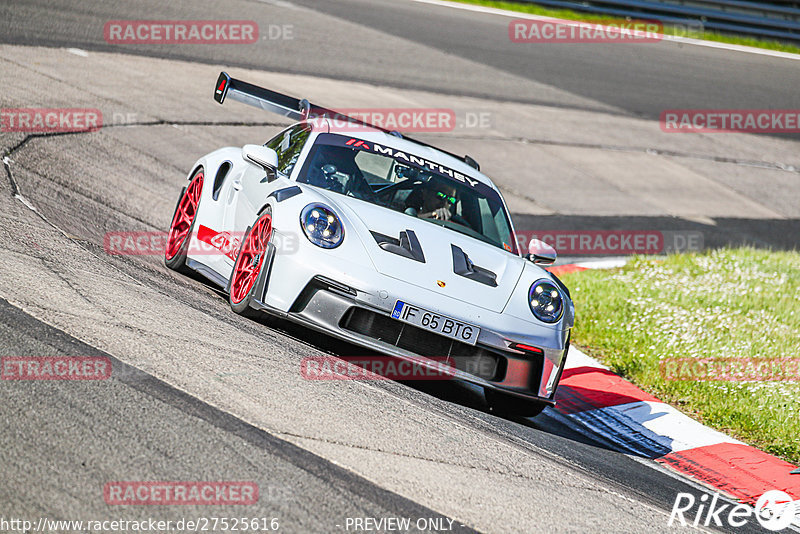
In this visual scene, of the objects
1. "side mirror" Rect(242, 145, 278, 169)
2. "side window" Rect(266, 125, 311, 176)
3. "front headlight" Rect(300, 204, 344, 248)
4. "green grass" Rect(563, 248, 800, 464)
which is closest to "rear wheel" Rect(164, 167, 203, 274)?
"side window" Rect(266, 125, 311, 176)

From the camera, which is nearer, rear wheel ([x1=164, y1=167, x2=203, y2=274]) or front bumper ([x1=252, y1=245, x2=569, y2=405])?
front bumper ([x1=252, y1=245, x2=569, y2=405])

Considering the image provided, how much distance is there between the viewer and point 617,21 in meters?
24.5

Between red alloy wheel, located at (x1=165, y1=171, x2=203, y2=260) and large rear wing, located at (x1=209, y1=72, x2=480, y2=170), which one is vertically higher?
large rear wing, located at (x1=209, y1=72, x2=480, y2=170)

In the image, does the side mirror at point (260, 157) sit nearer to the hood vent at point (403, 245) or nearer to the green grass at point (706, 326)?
the hood vent at point (403, 245)

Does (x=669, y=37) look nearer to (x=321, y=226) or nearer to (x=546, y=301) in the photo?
(x=546, y=301)

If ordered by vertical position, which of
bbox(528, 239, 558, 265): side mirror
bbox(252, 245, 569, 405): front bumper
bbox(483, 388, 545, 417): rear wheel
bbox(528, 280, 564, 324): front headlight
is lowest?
bbox(483, 388, 545, 417): rear wheel

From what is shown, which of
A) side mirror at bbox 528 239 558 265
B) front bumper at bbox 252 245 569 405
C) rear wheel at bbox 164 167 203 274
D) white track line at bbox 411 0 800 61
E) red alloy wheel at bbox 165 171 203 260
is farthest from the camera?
white track line at bbox 411 0 800 61

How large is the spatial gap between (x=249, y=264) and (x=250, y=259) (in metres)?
0.04

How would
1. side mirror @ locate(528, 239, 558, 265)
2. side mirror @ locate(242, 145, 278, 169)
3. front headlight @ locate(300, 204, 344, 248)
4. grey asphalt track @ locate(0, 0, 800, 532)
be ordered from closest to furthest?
grey asphalt track @ locate(0, 0, 800, 532) → front headlight @ locate(300, 204, 344, 248) → side mirror @ locate(242, 145, 278, 169) → side mirror @ locate(528, 239, 558, 265)

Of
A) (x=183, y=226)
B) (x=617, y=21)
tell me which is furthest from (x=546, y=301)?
(x=617, y=21)

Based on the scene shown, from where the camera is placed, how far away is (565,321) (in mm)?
5941

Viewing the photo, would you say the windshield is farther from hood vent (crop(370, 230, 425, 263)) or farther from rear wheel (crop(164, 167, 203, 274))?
rear wheel (crop(164, 167, 203, 274))

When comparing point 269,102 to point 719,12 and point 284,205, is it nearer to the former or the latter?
point 284,205

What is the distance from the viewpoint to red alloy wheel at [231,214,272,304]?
573 centimetres
